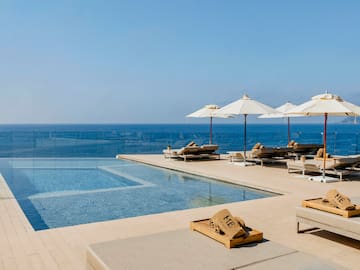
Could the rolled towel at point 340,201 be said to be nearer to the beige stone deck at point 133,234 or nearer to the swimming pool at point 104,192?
the beige stone deck at point 133,234

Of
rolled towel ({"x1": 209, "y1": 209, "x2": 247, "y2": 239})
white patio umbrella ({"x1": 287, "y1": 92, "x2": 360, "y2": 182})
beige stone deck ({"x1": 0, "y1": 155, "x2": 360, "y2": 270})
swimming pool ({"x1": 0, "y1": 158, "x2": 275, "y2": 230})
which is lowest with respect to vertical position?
swimming pool ({"x1": 0, "y1": 158, "x2": 275, "y2": 230})

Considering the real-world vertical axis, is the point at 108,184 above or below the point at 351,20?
below

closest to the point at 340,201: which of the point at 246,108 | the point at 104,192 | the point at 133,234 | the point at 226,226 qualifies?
the point at 226,226

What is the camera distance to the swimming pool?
5.80 metres

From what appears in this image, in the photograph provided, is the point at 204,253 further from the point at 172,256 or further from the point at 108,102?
the point at 108,102

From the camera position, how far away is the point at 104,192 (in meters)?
7.42

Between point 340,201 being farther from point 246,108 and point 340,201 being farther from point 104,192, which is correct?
point 246,108

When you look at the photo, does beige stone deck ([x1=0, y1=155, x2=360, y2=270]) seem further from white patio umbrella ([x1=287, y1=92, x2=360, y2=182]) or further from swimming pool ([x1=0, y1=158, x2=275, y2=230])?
white patio umbrella ([x1=287, y1=92, x2=360, y2=182])

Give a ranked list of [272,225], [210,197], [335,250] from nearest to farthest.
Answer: [335,250] < [272,225] < [210,197]

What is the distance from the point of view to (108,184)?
841cm

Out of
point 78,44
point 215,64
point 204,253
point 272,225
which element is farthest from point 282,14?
point 204,253

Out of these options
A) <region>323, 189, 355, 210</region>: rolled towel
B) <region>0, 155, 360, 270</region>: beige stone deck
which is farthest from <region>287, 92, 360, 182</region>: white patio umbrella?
<region>323, 189, 355, 210</region>: rolled towel

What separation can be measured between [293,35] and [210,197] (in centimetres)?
1929

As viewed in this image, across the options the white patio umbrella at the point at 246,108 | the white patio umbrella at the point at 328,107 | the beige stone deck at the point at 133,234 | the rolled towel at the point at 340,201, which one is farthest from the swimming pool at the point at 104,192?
the rolled towel at the point at 340,201
